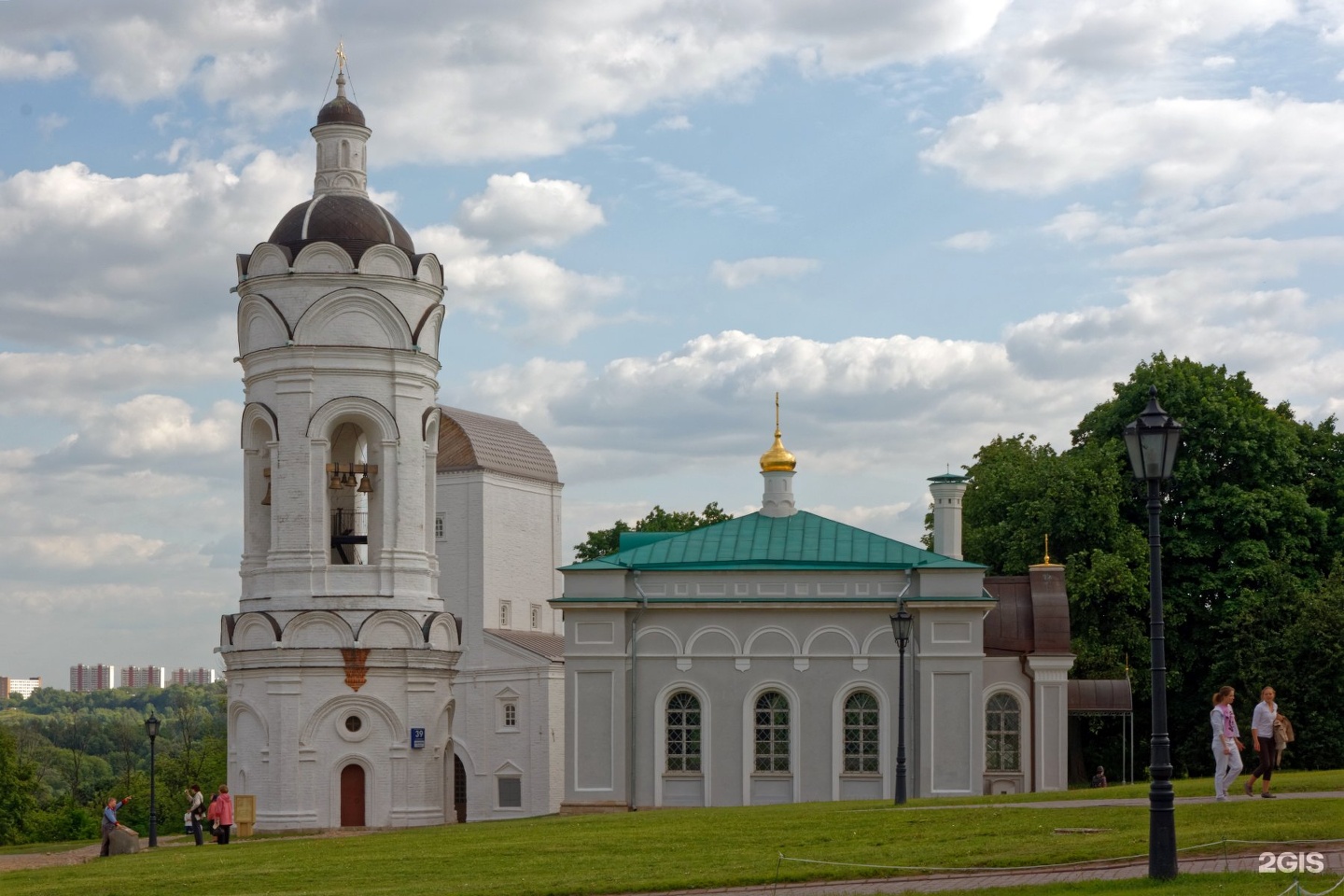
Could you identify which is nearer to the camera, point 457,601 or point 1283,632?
point 1283,632

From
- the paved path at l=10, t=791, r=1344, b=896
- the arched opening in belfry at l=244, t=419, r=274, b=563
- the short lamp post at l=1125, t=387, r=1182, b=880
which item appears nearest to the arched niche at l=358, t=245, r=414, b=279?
the arched opening in belfry at l=244, t=419, r=274, b=563

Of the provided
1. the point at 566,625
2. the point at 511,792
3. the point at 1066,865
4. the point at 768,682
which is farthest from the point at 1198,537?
the point at 1066,865

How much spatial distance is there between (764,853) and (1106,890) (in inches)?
250

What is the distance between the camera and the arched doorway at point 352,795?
4350 centimetres

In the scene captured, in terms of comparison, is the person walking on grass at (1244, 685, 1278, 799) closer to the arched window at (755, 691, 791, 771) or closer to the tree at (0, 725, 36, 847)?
the arched window at (755, 691, 791, 771)

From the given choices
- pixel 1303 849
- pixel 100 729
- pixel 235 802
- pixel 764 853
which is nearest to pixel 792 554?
pixel 235 802

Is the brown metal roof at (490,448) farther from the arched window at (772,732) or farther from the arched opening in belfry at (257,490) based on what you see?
the arched window at (772,732)

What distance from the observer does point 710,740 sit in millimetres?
40531

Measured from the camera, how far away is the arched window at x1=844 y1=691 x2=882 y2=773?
4044cm

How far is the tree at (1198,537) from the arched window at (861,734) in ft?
30.7

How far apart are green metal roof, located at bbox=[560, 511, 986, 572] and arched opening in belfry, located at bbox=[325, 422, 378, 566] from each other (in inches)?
249

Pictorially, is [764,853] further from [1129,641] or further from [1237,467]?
[1237,467]

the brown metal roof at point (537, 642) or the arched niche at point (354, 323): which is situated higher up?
the arched niche at point (354, 323)

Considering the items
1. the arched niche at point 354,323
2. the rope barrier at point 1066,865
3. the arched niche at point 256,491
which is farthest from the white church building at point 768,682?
the rope barrier at point 1066,865
